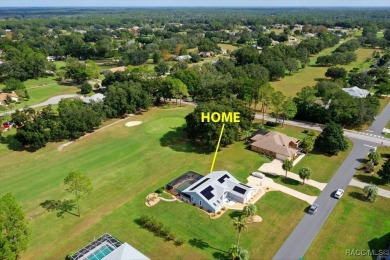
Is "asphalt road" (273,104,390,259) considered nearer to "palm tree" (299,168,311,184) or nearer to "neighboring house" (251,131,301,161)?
"palm tree" (299,168,311,184)

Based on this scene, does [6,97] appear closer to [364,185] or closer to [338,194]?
[338,194]

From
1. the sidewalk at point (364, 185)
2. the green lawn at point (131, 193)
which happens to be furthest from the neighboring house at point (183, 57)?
the sidewalk at point (364, 185)

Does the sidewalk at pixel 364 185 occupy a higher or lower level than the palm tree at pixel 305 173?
lower

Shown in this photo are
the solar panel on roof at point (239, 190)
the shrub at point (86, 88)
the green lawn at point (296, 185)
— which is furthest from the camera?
the shrub at point (86, 88)

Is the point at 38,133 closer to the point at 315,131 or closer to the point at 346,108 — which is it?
the point at 315,131

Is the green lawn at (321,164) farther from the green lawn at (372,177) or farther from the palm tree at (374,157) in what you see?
the palm tree at (374,157)

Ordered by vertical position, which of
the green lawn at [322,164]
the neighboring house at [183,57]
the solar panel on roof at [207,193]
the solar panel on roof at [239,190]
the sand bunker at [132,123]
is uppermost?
the solar panel on roof at [207,193]
